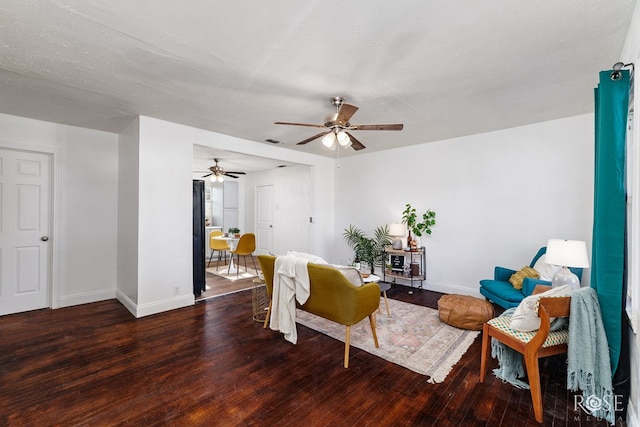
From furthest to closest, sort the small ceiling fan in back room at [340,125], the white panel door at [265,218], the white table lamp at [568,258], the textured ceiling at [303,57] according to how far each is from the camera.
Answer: the white panel door at [265,218] → the small ceiling fan in back room at [340,125] → the white table lamp at [568,258] → the textured ceiling at [303,57]

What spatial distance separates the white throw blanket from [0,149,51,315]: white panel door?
11.0 feet

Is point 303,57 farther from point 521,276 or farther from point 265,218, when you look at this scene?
point 265,218

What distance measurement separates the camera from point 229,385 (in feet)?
7.06

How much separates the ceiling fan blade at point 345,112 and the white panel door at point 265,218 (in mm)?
4988

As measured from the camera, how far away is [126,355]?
8.45 ft

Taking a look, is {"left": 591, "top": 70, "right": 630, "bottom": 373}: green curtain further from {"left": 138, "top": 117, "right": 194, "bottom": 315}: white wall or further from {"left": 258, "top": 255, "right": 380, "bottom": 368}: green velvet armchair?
{"left": 138, "top": 117, "right": 194, "bottom": 315}: white wall

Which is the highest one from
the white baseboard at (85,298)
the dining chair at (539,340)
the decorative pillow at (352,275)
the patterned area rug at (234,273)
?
the decorative pillow at (352,275)

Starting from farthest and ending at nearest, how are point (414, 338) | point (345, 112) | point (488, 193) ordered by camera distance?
point (488, 193) < point (414, 338) < point (345, 112)

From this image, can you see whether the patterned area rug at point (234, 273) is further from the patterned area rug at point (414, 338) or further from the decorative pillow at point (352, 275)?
the decorative pillow at point (352, 275)

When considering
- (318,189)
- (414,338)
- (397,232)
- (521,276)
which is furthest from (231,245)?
(521,276)

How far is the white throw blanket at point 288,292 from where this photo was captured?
105 inches

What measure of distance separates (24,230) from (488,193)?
6.39 meters

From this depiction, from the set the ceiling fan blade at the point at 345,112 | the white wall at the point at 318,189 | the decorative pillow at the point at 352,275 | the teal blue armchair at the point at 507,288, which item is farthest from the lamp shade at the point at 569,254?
the white wall at the point at 318,189

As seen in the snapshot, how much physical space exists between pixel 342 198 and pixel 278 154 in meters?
1.72
